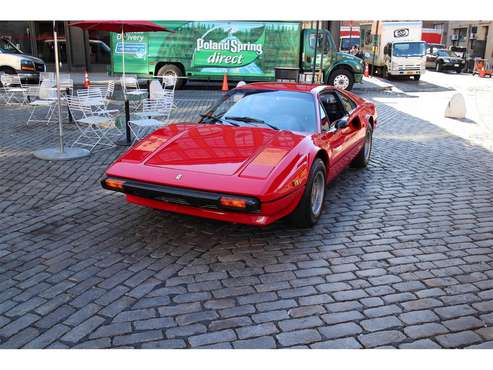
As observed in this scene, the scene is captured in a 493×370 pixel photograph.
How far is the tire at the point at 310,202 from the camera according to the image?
14.3ft

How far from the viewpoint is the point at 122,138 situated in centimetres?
868

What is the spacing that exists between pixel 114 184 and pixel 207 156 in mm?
877

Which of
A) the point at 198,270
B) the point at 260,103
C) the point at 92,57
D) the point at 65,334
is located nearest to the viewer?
the point at 65,334

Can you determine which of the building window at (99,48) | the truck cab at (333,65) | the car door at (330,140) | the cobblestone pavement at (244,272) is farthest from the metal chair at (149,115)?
the building window at (99,48)

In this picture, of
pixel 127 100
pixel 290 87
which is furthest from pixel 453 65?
pixel 290 87

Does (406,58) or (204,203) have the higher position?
(406,58)

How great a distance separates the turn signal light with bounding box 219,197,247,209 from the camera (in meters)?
3.69

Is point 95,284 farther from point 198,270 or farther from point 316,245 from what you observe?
point 316,245

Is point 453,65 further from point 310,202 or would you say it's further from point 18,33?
point 310,202

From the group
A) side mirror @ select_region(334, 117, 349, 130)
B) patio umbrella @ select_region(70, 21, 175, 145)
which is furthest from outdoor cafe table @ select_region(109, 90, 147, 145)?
side mirror @ select_region(334, 117, 349, 130)

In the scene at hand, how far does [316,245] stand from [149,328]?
1.87 m

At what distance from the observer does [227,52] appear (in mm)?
17938

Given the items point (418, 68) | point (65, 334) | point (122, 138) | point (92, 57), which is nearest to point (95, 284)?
point (65, 334)

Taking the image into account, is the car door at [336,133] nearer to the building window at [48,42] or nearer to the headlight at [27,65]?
the headlight at [27,65]
